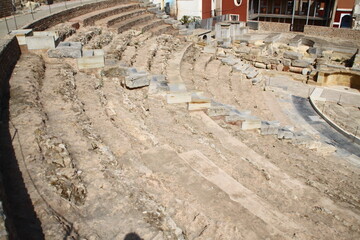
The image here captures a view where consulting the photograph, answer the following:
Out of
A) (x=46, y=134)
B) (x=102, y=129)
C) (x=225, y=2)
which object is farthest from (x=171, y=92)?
(x=225, y=2)

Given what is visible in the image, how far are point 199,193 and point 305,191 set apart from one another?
2.44m

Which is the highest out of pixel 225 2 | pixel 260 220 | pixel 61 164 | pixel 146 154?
pixel 225 2

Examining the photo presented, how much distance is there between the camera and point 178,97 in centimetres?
919

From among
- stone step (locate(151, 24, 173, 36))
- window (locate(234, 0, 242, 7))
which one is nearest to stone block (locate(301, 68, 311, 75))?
stone step (locate(151, 24, 173, 36))

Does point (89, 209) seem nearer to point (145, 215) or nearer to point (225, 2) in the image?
point (145, 215)

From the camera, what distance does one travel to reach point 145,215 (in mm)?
4203

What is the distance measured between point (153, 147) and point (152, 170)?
0.82 m

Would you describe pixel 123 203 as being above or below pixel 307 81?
above

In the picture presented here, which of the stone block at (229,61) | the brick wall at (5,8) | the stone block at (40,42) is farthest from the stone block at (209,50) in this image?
the brick wall at (5,8)

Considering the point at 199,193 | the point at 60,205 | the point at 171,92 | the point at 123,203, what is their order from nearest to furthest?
the point at 60,205, the point at 123,203, the point at 199,193, the point at 171,92

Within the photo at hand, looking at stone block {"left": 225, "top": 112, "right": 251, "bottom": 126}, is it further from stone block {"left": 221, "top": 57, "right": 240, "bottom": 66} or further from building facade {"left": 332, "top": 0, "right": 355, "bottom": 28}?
building facade {"left": 332, "top": 0, "right": 355, "bottom": 28}

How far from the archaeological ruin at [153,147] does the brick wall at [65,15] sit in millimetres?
99

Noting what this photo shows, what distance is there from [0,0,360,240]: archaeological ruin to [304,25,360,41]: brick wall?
10831 millimetres

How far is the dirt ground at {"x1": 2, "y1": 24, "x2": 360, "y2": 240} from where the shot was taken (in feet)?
13.9
